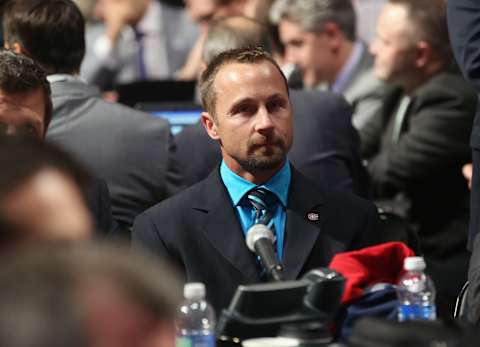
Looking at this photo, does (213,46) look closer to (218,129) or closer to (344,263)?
(218,129)

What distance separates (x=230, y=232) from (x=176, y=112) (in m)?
1.98

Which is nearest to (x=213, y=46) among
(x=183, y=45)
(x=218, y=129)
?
(x=218, y=129)

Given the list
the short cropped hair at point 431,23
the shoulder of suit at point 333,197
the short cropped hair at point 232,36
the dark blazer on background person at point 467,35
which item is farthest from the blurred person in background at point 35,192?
the short cropped hair at point 431,23

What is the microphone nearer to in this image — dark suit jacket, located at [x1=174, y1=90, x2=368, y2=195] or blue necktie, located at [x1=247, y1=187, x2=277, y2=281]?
blue necktie, located at [x1=247, y1=187, x2=277, y2=281]

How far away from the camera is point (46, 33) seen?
15.5ft

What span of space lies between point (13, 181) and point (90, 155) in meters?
3.31

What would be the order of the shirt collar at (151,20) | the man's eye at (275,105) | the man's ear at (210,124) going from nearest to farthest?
the man's eye at (275,105) → the man's ear at (210,124) → the shirt collar at (151,20)

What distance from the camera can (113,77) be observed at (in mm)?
7691

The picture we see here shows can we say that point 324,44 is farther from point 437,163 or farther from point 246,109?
point 246,109

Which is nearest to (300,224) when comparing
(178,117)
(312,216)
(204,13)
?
(312,216)

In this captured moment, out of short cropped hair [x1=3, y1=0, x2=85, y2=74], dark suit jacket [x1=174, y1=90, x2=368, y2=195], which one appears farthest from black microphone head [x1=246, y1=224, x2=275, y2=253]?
short cropped hair [x1=3, y1=0, x2=85, y2=74]

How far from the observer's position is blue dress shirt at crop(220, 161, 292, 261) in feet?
12.0

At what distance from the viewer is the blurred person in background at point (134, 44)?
7.72m

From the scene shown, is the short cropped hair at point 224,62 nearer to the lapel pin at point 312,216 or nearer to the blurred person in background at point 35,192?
the lapel pin at point 312,216
